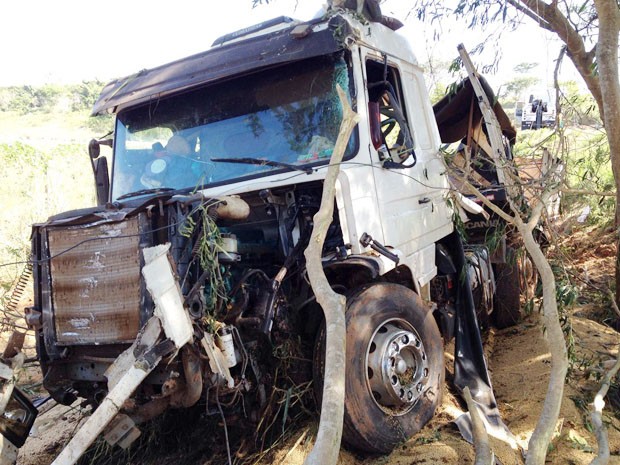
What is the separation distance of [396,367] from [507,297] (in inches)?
135

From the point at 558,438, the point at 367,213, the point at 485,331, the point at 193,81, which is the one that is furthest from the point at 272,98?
the point at 485,331

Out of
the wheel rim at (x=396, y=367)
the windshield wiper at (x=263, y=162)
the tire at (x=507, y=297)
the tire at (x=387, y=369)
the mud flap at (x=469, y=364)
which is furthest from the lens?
the tire at (x=507, y=297)

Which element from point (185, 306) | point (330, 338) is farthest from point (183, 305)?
point (330, 338)

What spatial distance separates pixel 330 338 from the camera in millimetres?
2445

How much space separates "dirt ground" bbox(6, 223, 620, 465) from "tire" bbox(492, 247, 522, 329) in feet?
0.43

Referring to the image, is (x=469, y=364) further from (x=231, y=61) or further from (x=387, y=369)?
(x=231, y=61)

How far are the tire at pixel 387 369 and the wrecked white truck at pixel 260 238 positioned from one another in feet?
0.04

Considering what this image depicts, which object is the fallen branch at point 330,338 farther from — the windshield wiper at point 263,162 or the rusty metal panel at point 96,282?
the rusty metal panel at point 96,282

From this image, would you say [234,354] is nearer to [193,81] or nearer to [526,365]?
[193,81]

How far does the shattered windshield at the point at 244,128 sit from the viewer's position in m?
3.60

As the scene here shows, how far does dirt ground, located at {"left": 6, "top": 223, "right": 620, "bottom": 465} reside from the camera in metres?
3.21

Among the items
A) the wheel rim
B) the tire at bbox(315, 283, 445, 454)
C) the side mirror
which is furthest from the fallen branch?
the side mirror

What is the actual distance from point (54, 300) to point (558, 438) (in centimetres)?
311

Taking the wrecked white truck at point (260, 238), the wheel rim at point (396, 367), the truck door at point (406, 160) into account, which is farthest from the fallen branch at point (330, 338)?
the truck door at point (406, 160)
